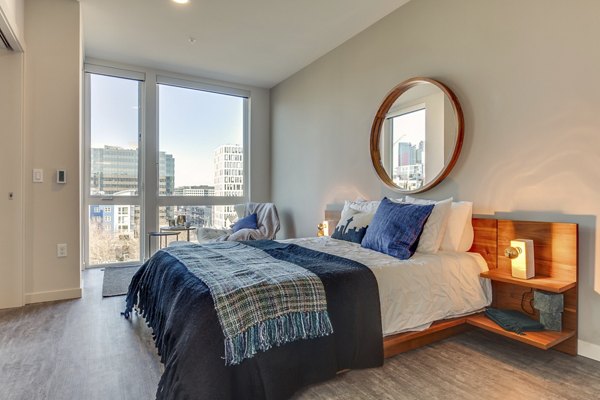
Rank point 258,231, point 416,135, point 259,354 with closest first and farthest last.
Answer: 1. point 259,354
2. point 416,135
3. point 258,231

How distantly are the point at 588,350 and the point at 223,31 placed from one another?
4061 millimetres

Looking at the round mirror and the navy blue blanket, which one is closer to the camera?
the navy blue blanket

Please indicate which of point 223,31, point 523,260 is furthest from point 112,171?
point 523,260

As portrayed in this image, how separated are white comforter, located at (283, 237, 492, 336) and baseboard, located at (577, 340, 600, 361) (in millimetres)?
527

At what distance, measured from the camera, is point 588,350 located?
2.04m

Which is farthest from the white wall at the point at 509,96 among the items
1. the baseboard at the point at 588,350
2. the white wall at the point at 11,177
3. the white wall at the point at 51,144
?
the white wall at the point at 11,177

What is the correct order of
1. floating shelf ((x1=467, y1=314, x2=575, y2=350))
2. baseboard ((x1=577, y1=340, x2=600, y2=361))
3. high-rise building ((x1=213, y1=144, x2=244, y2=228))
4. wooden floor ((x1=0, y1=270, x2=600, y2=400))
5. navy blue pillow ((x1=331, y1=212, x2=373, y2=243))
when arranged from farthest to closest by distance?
high-rise building ((x1=213, y1=144, x2=244, y2=228))
navy blue pillow ((x1=331, y1=212, x2=373, y2=243))
baseboard ((x1=577, y1=340, x2=600, y2=361))
floating shelf ((x1=467, y1=314, x2=575, y2=350))
wooden floor ((x1=0, y1=270, x2=600, y2=400))

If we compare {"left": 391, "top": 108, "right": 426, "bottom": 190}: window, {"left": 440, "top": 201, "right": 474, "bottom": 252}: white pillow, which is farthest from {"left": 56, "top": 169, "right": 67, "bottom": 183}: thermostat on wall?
{"left": 440, "top": 201, "right": 474, "bottom": 252}: white pillow

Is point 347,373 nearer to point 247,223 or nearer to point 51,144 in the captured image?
point 247,223

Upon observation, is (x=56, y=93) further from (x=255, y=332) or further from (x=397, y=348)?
(x=397, y=348)

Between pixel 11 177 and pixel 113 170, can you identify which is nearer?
pixel 11 177

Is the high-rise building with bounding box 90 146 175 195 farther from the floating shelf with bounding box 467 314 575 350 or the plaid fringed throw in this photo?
the floating shelf with bounding box 467 314 575 350

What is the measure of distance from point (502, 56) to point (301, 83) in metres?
2.81

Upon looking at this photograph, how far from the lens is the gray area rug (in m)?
3.41
